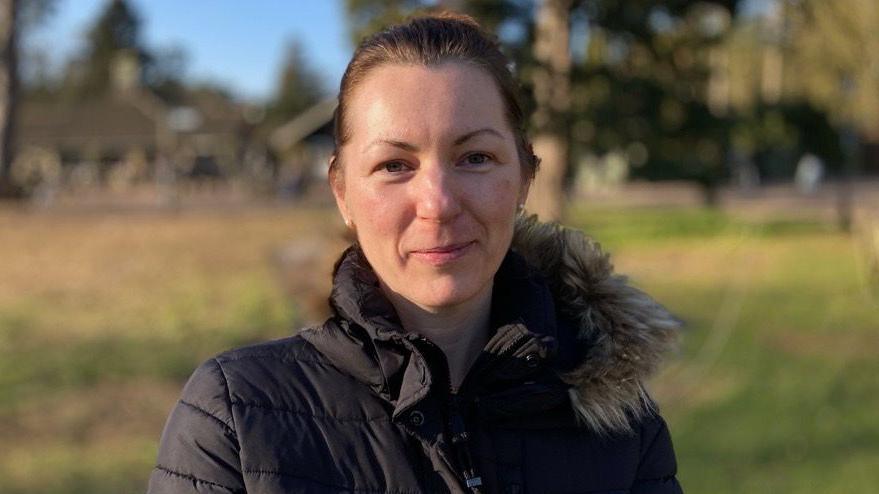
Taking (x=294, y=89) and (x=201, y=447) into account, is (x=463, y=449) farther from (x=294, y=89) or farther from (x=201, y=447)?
(x=294, y=89)

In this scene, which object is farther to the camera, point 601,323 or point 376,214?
point 601,323

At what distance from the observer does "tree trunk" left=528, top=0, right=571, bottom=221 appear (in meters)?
12.4

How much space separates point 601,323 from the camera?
7.26 ft

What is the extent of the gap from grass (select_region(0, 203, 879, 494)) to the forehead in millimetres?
871

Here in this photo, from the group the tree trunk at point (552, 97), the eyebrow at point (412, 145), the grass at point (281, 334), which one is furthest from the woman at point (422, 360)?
the tree trunk at point (552, 97)

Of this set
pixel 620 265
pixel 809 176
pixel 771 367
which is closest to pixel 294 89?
pixel 809 176

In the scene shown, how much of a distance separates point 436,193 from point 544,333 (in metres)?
0.33

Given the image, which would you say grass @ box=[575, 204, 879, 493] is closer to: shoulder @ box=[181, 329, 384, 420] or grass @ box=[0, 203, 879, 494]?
grass @ box=[0, 203, 879, 494]

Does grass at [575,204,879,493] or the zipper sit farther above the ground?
the zipper

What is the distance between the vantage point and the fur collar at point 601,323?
207cm

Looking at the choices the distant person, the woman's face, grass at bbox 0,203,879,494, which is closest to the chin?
the woman's face

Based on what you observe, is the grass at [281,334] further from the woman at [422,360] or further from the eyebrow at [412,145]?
the eyebrow at [412,145]

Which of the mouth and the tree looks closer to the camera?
the mouth

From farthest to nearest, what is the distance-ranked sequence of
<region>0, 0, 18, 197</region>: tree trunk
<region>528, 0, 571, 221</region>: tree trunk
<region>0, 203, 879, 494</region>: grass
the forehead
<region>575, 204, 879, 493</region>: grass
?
<region>0, 0, 18, 197</region>: tree trunk < <region>528, 0, 571, 221</region>: tree trunk < <region>0, 203, 879, 494</region>: grass < <region>575, 204, 879, 493</region>: grass < the forehead
